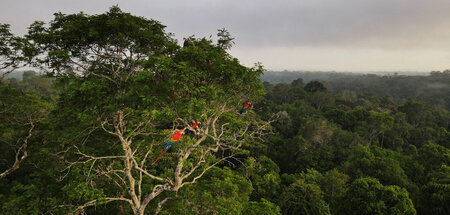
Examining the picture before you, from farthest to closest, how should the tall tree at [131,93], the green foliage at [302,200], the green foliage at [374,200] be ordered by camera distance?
the green foliage at [302,200] → the green foliage at [374,200] → the tall tree at [131,93]

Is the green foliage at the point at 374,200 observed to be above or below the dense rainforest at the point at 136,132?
below

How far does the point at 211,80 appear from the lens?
7.57 metres

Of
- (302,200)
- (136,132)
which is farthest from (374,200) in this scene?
(136,132)

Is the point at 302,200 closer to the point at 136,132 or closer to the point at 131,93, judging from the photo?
the point at 136,132

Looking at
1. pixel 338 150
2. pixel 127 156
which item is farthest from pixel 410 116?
pixel 127 156

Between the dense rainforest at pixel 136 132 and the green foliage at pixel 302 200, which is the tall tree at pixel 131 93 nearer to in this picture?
the dense rainforest at pixel 136 132

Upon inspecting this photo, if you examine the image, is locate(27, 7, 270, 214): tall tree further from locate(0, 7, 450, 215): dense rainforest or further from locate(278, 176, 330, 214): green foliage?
locate(278, 176, 330, 214): green foliage

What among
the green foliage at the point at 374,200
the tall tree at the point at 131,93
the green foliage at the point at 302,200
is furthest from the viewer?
the green foliage at the point at 302,200

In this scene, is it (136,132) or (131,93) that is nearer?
(131,93)

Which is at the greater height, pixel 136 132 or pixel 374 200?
pixel 136 132

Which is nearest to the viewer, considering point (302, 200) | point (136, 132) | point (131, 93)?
point (131, 93)

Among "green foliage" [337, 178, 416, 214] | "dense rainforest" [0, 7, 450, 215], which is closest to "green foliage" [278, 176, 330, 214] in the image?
"dense rainforest" [0, 7, 450, 215]

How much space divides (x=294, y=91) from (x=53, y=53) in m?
49.8

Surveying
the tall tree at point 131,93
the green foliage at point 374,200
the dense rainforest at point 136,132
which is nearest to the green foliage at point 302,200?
the dense rainforest at point 136,132
